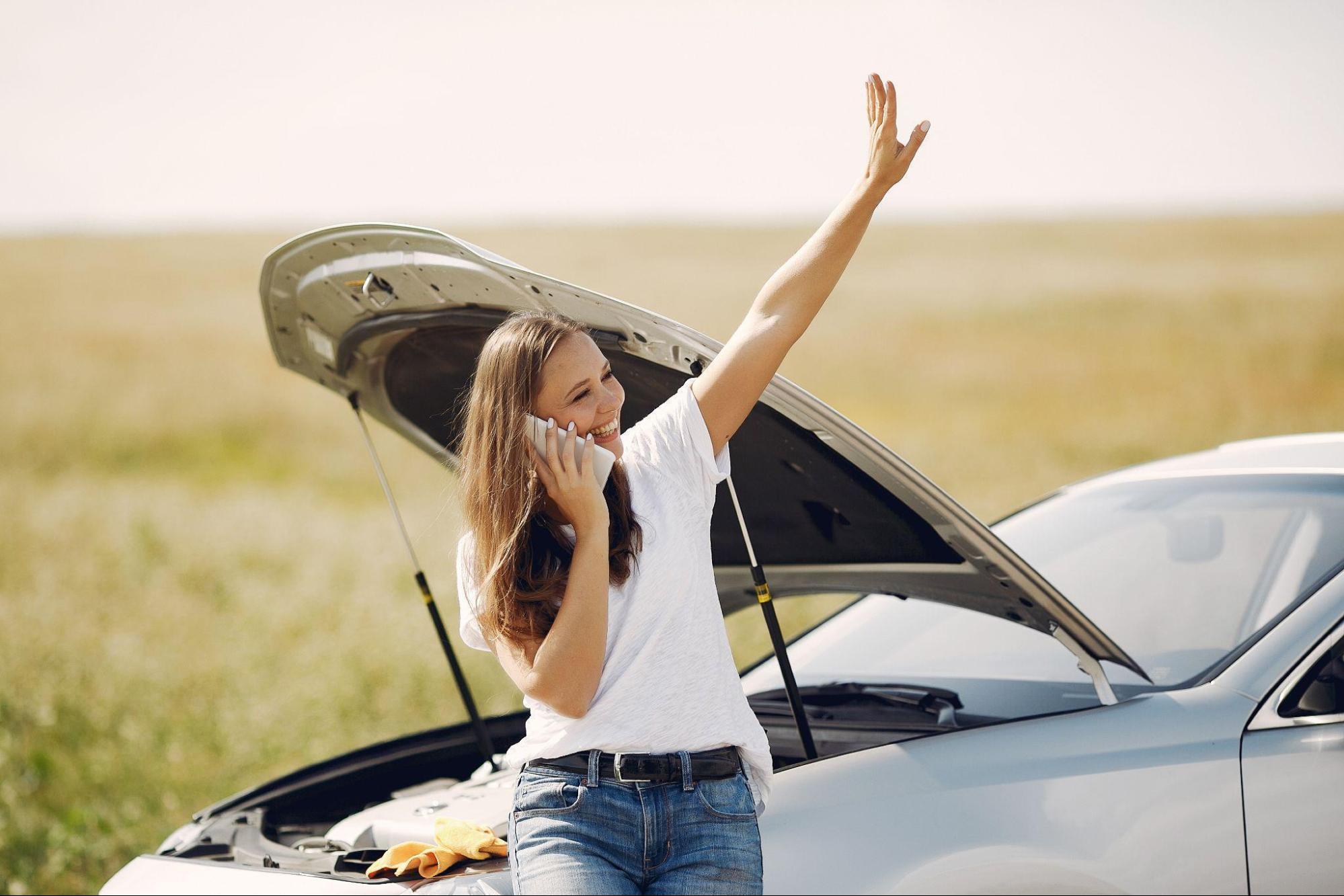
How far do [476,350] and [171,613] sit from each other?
27.2ft

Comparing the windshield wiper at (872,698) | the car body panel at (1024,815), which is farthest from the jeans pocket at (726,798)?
the windshield wiper at (872,698)

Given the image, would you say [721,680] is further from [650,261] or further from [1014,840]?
[650,261]

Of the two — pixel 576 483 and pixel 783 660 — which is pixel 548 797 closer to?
pixel 576 483

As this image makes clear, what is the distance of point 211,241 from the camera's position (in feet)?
104

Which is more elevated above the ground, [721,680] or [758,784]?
[721,680]

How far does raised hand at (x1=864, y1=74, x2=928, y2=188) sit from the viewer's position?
225cm

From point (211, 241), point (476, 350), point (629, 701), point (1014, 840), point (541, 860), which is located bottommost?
point (1014, 840)

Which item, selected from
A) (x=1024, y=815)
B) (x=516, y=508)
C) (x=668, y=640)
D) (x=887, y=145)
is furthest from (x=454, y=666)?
(x=887, y=145)

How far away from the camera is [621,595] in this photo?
2.05 metres

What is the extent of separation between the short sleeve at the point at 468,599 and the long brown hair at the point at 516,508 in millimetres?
17

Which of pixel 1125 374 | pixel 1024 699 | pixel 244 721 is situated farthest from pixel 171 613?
pixel 1125 374

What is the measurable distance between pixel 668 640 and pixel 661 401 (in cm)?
92

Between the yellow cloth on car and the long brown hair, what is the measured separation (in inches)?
18.0

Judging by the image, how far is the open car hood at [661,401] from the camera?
2.29 m
